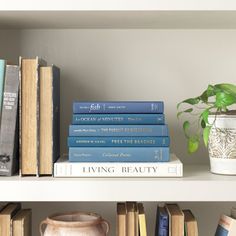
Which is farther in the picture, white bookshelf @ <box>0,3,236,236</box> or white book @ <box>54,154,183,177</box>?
white bookshelf @ <box>0,3,236,236</box>

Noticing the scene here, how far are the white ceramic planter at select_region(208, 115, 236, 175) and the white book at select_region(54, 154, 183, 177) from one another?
11 centimetres

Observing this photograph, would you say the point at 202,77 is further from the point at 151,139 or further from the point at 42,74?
the point at 42,74

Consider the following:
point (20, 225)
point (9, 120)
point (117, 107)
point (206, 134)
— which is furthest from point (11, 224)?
point (206, 134)

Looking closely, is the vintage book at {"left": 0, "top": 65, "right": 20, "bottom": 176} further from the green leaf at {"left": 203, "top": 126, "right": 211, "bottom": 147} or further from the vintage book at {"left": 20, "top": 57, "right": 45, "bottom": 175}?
the green leaf at {"left": 203, "top": 126, "right": 211, "bottom": 147}

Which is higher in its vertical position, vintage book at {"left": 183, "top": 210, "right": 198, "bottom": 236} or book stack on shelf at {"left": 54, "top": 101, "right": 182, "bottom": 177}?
book stack on shelf at {"left": 54, "top": 101, "right": 182, "bottom": 177}

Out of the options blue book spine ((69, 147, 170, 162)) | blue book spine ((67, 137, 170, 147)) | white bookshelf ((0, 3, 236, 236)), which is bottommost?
blue book spine ((69, 147, 170, 162))

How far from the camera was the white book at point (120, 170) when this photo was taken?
106cm

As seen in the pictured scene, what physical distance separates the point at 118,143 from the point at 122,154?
0.09 feet

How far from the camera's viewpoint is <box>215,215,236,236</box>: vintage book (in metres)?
1.09

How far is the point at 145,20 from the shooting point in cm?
115

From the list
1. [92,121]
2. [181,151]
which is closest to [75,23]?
[92,121]

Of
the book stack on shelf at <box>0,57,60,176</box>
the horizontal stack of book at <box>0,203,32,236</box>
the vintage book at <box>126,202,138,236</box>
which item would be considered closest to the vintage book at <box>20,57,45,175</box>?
the book stack on shelf at <box>0,57,60,176</box>

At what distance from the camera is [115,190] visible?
104 centimetres

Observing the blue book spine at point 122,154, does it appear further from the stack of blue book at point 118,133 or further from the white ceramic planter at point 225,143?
the white ceramic planter at point 225,143
